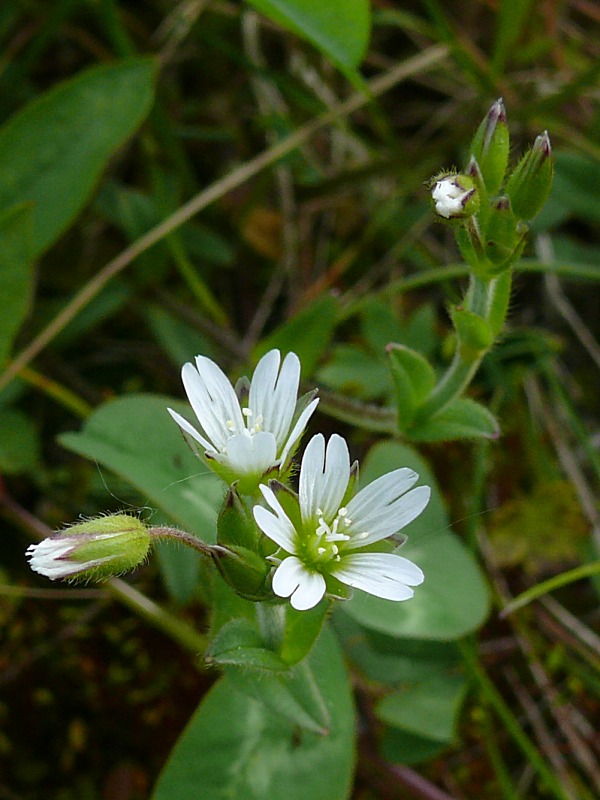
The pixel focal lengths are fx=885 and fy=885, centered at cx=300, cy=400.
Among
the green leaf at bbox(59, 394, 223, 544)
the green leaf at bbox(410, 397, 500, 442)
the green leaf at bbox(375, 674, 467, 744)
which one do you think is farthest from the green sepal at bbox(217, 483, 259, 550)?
the green leaf at bbox(375, 674, 467, 744)

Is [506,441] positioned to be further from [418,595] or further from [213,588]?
[213,588]

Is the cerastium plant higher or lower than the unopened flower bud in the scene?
lower

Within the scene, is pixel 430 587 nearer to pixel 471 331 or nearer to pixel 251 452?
pixel 471 331

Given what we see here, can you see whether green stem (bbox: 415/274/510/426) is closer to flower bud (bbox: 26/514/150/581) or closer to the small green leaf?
the small green leaf

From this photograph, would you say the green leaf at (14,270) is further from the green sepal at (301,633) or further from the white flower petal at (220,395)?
the green sepal at (301,633)

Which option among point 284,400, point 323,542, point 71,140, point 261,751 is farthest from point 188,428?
point 71,140

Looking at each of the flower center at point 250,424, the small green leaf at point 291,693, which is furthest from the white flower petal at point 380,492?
the small green leaf at point 291,693

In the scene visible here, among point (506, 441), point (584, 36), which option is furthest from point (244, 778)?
point (584, 36)
